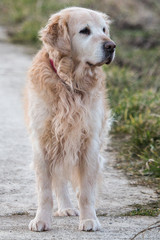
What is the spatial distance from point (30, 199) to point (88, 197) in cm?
79

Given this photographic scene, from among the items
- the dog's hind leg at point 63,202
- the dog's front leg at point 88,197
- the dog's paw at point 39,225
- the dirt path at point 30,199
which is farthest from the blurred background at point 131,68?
the dog's paw at point 39,225

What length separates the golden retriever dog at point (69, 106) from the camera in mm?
4211

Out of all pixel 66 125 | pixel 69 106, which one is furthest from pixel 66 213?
pixel 69 106

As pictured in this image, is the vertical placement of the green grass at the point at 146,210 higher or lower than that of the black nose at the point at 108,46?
lower

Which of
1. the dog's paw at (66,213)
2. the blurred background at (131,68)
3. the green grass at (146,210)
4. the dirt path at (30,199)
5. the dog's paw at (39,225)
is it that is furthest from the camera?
the blurred background at (131,68)

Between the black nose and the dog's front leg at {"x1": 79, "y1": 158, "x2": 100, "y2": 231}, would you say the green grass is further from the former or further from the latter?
the black nose

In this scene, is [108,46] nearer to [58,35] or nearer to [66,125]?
[58,35]

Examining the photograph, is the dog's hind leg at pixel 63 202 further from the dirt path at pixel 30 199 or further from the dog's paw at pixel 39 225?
the dog's paw at pixel 39 225

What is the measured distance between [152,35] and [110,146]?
8.06 meters

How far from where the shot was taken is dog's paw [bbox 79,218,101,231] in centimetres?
407

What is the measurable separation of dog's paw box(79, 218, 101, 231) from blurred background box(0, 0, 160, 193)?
136 centimetres

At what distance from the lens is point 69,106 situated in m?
4.31

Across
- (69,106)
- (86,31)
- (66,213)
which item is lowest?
(66,213)

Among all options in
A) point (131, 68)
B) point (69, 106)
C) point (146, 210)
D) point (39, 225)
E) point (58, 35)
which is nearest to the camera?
point (39, 225)
